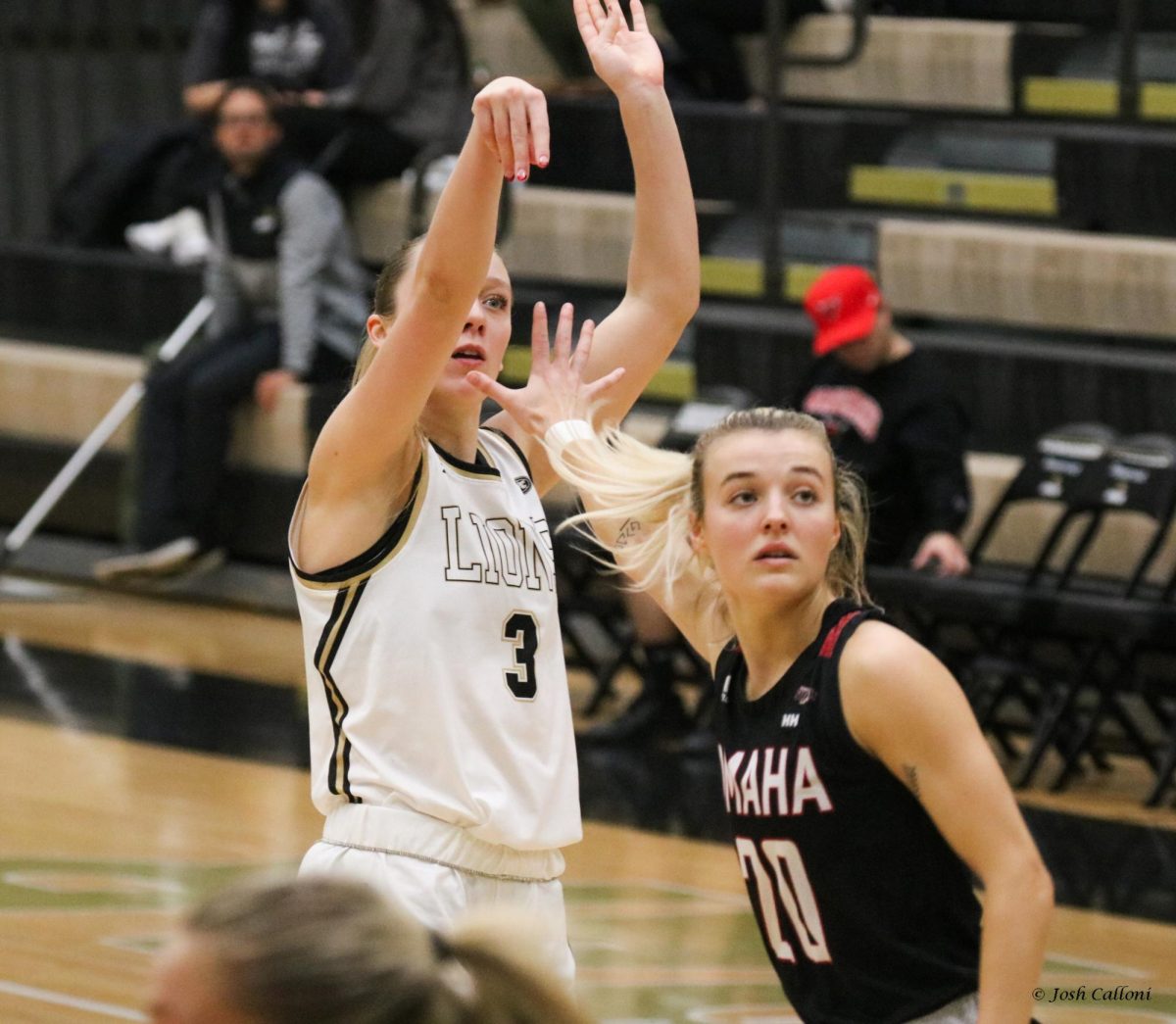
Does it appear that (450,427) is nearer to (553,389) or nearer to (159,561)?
(553,389)

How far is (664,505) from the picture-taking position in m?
2.70

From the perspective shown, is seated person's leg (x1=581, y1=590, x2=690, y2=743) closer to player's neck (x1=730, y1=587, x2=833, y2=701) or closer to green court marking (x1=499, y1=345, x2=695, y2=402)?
green court marking (x1=499, y1=345, x2=695, y2=402)

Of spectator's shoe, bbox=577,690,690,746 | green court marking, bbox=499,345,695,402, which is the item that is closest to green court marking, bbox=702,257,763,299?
green court marking, bbox=499,345,695,402

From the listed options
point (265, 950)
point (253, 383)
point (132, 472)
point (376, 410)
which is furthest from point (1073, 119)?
point (265, 950)

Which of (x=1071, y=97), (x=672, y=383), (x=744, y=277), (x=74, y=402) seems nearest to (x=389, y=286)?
(x=672, y=383)

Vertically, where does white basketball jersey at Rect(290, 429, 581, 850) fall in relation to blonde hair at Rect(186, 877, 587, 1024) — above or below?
below

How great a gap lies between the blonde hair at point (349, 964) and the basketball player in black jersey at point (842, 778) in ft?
2.78

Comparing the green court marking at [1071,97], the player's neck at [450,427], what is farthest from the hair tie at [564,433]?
the green court marking at [1071,97]

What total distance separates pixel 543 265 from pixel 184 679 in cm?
260

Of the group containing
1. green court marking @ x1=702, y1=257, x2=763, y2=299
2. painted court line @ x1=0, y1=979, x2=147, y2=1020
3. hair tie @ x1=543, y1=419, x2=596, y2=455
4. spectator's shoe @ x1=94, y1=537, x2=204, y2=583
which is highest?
hair tie @ x1=543, y1=419, x2=596, y2=455

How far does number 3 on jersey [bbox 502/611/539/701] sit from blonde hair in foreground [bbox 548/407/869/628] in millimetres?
134

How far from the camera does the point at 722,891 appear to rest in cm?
526

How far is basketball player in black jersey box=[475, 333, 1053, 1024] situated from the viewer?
2172 mm

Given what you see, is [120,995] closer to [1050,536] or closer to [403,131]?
[1050,536]
